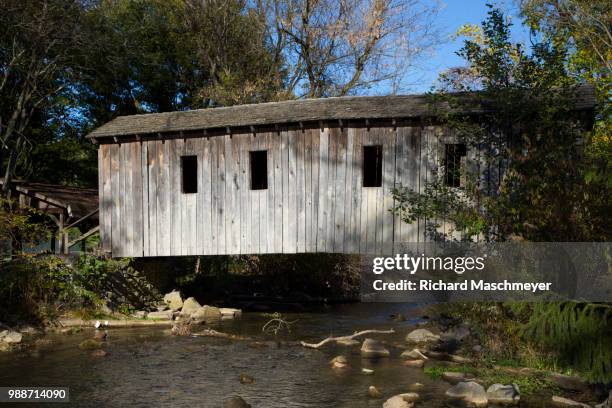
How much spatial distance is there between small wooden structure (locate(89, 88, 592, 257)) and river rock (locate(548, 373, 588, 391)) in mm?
5247

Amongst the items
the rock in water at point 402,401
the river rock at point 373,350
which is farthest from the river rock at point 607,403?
the river rock at point 373,350

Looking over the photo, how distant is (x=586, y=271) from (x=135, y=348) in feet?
29.3

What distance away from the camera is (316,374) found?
1058cm

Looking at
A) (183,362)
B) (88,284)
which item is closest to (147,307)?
(88,284)

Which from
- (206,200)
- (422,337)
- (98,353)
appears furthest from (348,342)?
(206,200)

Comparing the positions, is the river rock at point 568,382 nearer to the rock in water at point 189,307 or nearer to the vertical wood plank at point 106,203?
the rock in water at point 189,307

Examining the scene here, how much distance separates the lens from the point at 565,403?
8516mm

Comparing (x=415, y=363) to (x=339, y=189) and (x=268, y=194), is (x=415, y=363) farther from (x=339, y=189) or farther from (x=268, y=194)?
(x=268, y=194)

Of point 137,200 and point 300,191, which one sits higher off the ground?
point 300,191

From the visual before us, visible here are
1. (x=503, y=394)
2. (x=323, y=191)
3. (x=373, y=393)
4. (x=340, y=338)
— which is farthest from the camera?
(x=323, y=191)

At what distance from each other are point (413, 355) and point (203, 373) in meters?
3.98

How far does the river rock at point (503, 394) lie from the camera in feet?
28.7

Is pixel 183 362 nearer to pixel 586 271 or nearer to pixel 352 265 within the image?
pixel 586 271

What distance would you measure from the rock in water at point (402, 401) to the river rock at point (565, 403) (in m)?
1.98
